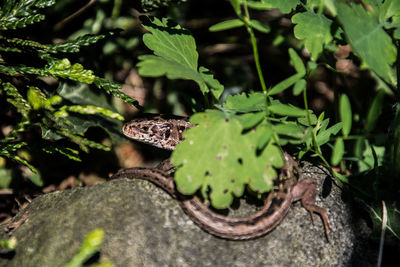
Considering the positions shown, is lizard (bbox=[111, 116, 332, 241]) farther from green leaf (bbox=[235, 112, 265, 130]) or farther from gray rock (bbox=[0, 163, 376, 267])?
green leaf (bbox=[235, 112, 265, 130])

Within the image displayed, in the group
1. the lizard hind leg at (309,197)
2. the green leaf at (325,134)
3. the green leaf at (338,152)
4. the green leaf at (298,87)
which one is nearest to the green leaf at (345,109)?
the green leaf at (338,152)

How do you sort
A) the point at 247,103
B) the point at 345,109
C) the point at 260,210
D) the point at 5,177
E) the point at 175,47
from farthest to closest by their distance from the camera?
1. the point at 5,177
2. the point at 260,210
3. the point at 175,47
4. the point at 247,103
5. the point at 345,109

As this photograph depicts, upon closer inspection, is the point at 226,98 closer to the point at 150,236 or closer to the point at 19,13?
the point at 150,236

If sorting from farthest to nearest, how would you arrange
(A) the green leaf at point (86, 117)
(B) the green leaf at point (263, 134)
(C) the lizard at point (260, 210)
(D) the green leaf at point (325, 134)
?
(A) the green leaf at point (86, 117) < (D) the green leaf at point (325, 134) < (C) the lizard at point (260, 210) < (B) the green leaf at point (263, 134)

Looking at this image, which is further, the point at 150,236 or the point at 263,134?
the point at 150,236

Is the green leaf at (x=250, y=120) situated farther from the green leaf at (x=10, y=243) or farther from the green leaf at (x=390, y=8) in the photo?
the green leaf at (x=10, y=243)

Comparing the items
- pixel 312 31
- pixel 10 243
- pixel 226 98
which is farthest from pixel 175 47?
pixel 10 243

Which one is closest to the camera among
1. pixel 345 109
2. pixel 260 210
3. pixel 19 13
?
pixel 345 109
